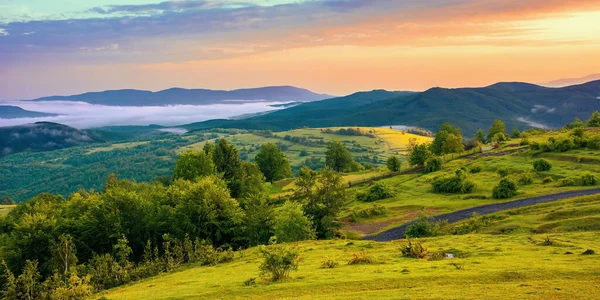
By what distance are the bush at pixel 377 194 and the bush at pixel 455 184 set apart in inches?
Answer: 364

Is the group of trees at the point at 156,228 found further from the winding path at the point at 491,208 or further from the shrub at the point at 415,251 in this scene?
the shrub at the point at 415,251

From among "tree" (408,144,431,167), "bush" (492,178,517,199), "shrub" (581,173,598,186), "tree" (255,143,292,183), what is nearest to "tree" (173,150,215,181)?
"tree" (255,143,292,183)

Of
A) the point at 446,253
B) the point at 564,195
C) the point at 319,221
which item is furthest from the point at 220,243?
the point at 564,195

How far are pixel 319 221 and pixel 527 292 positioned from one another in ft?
144

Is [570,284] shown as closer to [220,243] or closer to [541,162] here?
[220,243]

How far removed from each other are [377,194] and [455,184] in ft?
50.6

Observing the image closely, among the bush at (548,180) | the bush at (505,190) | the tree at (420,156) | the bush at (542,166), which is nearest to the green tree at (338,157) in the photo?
the tree at (420,156)

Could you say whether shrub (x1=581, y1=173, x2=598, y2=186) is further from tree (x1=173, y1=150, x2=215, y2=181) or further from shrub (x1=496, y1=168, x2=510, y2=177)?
tree (x1=173, y1=150, x2=215, y2=181)

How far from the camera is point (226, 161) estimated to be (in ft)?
326

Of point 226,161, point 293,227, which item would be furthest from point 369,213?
point 226,161

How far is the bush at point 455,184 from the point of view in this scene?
8112 centimetres

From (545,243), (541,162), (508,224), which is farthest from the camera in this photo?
(541,162)

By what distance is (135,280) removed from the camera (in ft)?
141

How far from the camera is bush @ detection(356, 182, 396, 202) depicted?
286ft
